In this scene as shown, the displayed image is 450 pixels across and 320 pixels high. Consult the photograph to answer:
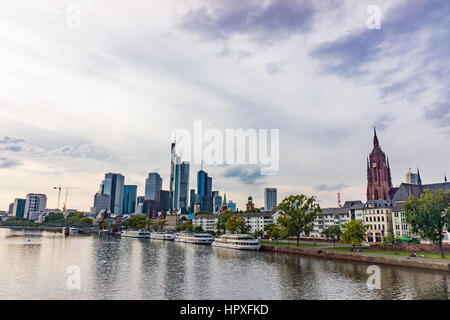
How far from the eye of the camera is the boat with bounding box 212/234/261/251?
128488 mm

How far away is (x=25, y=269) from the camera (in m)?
69.8

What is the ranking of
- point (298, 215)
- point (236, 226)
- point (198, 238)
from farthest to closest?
point (198, 238) → point (236, 226) → point (298, 215)

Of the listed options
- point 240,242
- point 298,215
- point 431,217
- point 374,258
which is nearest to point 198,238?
point 240,242

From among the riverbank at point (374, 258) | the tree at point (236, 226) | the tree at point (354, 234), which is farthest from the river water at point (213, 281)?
the tree at point (236, 226)

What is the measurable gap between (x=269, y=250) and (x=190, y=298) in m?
77.9

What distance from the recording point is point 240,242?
434 feet

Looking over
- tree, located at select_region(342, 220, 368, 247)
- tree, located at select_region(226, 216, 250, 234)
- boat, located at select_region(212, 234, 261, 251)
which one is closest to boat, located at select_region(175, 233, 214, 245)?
tree, located at select_region(226, 216, 250, 234)

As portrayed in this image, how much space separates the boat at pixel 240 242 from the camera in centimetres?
12849

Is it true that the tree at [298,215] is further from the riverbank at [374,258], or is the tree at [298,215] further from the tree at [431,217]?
the tree at [431,217]

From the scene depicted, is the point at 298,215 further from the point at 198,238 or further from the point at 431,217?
the point at 198,238

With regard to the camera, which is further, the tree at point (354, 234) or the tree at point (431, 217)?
the tree at point (354, 234)

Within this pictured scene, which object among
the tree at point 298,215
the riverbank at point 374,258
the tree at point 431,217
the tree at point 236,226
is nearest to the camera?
the riverbank at point 374,258
